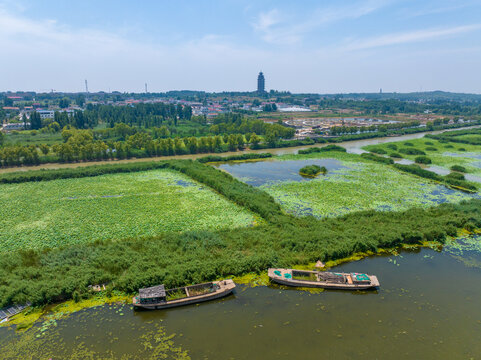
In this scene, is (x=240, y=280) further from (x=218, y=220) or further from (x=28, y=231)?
(x=28, y=231)

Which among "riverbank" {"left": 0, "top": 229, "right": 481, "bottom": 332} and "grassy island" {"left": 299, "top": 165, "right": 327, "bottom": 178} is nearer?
"riverbank" {"left": 0, "top": 229, "right": 481, "bottom": 332}

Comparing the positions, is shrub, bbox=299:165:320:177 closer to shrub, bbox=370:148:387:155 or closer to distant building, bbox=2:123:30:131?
shrub, bbox=370:148:387:155

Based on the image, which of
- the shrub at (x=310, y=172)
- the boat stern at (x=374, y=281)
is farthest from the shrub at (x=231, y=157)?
the boat stern at (x=374, y=281)

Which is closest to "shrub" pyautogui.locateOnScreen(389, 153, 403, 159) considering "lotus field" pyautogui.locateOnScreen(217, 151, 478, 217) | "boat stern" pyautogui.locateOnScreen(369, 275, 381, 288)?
"lotus field" pyautogui.locateOnScreen(217, 151, 478, 217)

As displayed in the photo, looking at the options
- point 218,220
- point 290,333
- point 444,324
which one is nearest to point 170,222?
point 218,220

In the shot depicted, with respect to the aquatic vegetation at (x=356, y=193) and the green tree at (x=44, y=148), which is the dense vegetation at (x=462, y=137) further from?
the green tree at (x=44, y=148)

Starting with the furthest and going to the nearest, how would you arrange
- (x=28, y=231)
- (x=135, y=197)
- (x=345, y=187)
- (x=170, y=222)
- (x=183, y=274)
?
(x=345, y=187)
(x=135, y=197)
(x=170, y=222)
(x=28, y=231)
(x=183, y=274)
